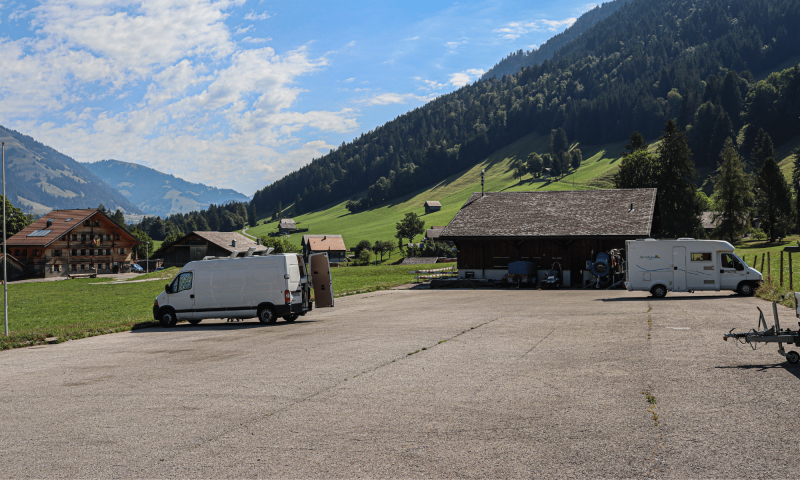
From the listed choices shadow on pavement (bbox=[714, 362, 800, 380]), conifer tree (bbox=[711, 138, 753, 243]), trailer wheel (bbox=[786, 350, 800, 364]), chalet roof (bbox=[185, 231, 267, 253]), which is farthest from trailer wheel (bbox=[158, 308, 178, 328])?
conifer tree (bbox=[711, 138, 753, 243])

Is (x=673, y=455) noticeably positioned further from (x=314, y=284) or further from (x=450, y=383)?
(x=314, y=284)

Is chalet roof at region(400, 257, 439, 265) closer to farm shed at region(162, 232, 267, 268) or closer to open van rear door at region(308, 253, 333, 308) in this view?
farm shed at region(162, 232, 267, 268)

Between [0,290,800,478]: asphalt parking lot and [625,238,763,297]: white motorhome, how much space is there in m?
10.9

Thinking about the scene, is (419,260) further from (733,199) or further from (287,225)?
(287,225)

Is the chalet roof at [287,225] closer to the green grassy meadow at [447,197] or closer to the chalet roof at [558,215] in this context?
the green grassy meadow at [447,197]

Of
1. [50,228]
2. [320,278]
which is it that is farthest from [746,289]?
[50,228]

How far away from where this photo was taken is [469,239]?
119 feet

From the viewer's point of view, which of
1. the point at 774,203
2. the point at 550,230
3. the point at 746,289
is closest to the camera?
the point at 746,289

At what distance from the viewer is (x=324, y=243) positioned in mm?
120625

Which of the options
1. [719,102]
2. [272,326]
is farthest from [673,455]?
[719,102]

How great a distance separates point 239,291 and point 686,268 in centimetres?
1890

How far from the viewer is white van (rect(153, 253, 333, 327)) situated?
58.8ft

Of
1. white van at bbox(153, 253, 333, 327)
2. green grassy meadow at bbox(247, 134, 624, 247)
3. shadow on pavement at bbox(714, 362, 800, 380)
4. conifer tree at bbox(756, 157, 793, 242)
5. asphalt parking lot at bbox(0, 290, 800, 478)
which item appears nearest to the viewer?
asphalt parking lot at bbox(0, 290, 800, 478)

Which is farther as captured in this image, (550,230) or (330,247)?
(330,247)
